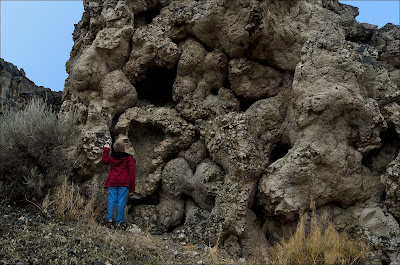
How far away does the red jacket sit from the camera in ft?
19.5

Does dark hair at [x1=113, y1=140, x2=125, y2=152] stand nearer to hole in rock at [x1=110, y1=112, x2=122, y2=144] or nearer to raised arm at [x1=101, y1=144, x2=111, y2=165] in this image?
raised arm at [x1=101, y1=144, x2=111, y2=165]

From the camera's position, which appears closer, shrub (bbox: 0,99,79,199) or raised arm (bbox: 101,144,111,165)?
shrub (bbox: 0,99,79,199)

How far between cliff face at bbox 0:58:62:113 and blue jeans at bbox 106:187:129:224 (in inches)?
151

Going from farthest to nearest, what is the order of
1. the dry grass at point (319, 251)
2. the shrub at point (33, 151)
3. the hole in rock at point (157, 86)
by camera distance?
the hole in rock at point (157, 86) → the shrub at point (33, 151) → the dry grass at point (319, 251)

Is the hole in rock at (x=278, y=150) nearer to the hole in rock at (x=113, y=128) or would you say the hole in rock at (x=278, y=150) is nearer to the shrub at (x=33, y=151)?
the hole in rock at (x=113, y=128)

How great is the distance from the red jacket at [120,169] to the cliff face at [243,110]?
0.48 m

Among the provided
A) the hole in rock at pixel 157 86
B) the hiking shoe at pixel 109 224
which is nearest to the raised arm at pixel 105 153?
the hiking shoe at pixel 109 224

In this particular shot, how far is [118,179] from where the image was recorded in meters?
5.96

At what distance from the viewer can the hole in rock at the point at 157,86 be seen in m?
7.43

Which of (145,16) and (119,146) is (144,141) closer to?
(119,146)

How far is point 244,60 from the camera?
6.92 metres

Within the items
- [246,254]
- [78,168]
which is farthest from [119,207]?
[246,254]

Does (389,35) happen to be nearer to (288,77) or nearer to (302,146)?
(288,77)

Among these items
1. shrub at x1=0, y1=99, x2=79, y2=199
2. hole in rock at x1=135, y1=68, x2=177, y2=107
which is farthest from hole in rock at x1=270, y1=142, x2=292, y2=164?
shrub at x1=0, y1=99, x2=79, y2=199
